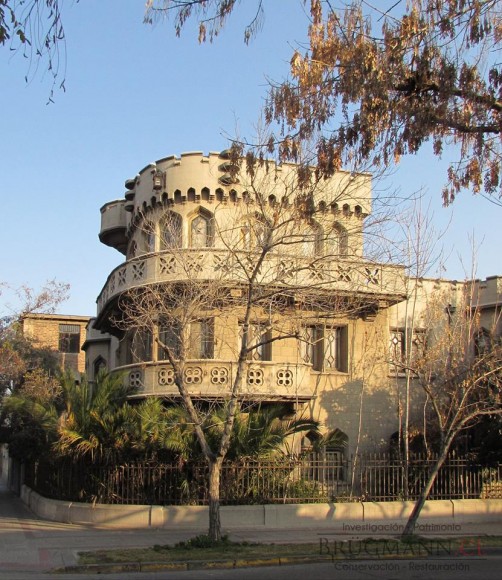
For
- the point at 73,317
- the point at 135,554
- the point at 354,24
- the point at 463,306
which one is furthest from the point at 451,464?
the point at 73,317

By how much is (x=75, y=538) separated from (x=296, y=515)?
5167 mm

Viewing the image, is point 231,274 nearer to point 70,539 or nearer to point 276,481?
point 276,481

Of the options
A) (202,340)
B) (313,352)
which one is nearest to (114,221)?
(202,340)

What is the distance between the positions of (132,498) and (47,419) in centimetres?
428

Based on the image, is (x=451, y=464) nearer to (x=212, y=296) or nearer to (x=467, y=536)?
(x=467, y=536)

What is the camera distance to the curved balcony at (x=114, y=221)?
2800 centimetres

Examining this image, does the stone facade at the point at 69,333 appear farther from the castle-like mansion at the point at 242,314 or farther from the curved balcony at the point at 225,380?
the curved balcony at the point at 225,380

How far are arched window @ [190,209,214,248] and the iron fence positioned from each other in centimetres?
729

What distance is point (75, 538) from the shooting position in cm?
1580

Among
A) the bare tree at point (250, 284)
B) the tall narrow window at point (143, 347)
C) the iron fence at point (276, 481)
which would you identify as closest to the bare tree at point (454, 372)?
the iron fence at point (276, 481)

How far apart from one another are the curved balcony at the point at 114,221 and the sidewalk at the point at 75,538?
11963 mm

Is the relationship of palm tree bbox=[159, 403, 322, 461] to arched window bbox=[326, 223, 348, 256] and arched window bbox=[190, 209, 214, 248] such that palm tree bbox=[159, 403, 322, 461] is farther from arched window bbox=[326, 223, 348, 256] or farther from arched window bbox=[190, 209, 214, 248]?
arched window bbox=[190, 209, 214, 248]

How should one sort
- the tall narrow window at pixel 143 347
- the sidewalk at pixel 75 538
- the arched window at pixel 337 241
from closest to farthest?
the sidewalk at pixel 75 538 < the arched window at pixel 337 241 < the tall narrow window at pixel 143 347

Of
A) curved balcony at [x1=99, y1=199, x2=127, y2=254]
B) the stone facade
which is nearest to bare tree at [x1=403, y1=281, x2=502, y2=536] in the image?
curved balcony at [x1=99, y1=199, x2=127, y2=254]
